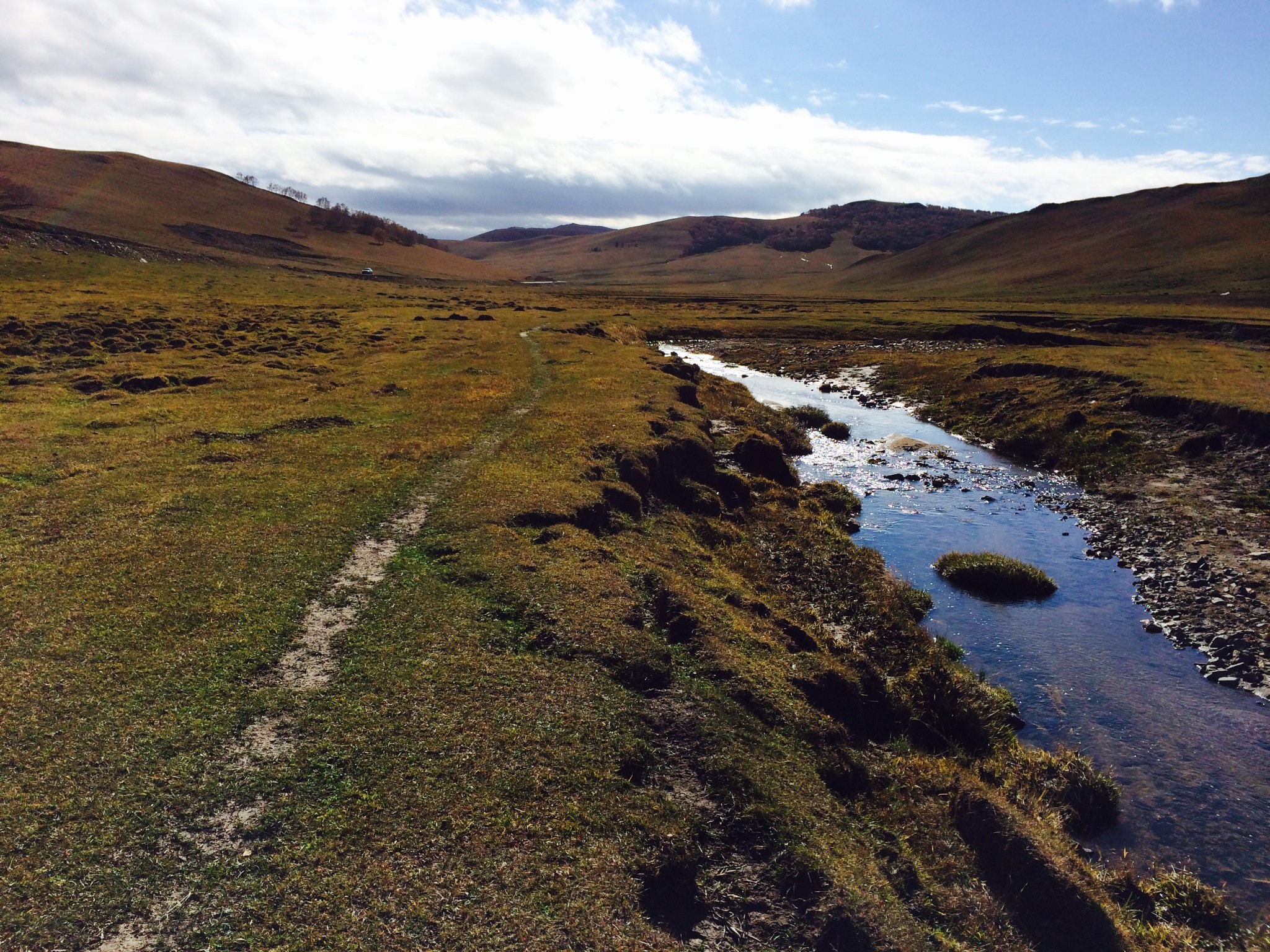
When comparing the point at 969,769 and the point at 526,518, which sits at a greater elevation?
the point at 526,518

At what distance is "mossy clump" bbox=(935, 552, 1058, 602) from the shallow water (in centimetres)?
59

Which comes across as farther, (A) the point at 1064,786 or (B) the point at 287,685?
(A) the point at 1064,786

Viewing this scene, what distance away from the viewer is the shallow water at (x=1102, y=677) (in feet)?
50.6

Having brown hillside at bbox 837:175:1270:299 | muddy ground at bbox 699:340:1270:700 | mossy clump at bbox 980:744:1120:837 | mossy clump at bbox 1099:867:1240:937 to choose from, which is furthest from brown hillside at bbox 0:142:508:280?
brown hillside at bbox 837:175:1270:299

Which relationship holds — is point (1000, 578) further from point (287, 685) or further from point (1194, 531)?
point (287, 685)

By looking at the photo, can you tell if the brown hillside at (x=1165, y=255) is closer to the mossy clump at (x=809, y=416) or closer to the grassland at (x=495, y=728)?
the mossy clump at (x=809, y=416)

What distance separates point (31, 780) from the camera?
10844mm

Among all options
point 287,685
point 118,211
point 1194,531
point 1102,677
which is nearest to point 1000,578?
point 1102,677

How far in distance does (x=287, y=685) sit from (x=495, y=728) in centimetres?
446

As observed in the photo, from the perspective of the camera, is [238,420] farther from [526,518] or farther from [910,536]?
[910,536]

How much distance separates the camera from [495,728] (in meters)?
13.0

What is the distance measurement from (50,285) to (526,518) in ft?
321

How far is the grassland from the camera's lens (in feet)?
32.7

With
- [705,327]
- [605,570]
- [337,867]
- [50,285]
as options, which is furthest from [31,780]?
[705,327]
